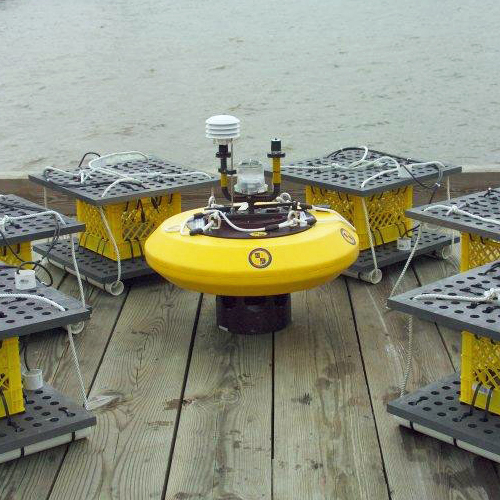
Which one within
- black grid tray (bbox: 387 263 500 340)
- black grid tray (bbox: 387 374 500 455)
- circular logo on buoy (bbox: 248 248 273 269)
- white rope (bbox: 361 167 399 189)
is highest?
black grid tray (bbox: 387 263 500 340)

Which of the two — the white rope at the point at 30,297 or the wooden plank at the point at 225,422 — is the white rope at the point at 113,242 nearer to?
the wooden plank at the point at 225,422

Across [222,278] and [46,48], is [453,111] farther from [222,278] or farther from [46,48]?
[222,278]

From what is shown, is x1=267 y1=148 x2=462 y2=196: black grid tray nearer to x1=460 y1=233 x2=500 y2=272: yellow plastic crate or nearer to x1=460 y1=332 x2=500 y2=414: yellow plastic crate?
x1=460 y1=233 x2=500 y2=272: yellow plastic crate

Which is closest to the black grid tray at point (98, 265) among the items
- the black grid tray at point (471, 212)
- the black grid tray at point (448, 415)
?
the black grid tray at point (471, 212)

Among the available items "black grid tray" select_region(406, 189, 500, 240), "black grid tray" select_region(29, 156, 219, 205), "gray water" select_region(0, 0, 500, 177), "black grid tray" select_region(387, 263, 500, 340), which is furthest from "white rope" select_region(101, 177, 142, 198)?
"gray water" select_region(0, 0, 500, 177)

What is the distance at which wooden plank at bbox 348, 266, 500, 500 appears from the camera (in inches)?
99.0

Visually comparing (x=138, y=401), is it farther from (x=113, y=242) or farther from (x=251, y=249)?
(x=113, y=242)

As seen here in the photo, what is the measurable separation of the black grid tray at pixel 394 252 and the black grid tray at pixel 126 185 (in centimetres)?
64

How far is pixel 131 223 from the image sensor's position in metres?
4.15

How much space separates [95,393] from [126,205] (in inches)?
44.6

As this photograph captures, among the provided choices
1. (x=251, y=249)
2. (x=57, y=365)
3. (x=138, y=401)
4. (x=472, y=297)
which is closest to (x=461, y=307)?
(x=472, y=297)

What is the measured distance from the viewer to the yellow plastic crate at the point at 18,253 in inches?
141

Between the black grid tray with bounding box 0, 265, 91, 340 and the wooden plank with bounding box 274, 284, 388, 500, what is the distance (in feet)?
2.04

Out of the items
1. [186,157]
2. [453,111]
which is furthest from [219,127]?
[453,111]
